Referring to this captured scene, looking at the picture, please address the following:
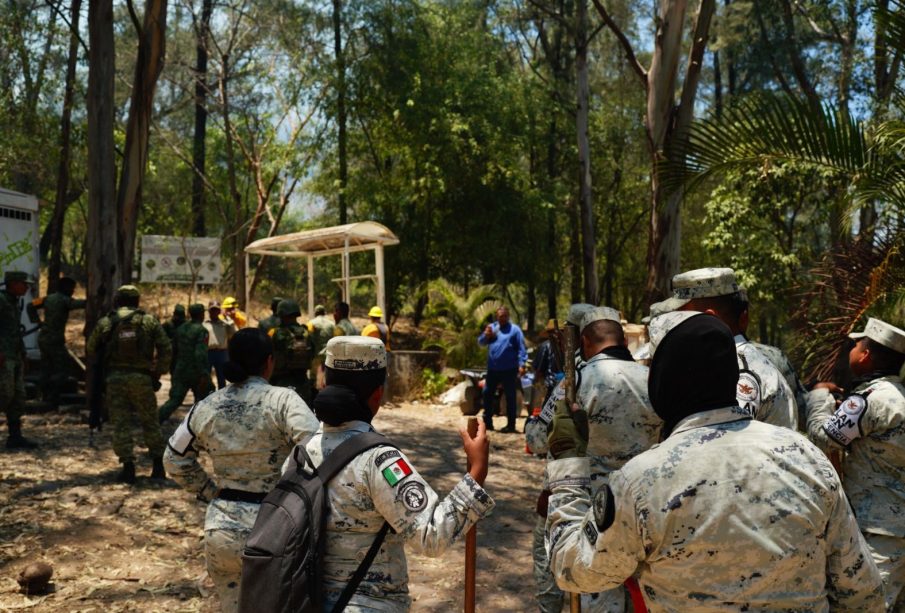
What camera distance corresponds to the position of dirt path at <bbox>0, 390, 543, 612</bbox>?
5.95 meters

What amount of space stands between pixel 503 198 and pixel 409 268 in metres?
3.33

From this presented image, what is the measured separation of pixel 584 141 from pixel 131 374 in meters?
17.5

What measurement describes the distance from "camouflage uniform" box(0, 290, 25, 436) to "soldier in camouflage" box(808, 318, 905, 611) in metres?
8.20

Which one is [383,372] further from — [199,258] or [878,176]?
[199,258]

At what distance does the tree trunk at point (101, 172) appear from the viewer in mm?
11203

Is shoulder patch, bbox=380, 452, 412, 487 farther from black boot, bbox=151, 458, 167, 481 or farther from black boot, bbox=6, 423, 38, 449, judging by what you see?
black boot, bbox=6, 423, 38, 449

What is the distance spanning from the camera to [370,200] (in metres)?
24.1

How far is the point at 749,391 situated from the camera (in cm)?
366

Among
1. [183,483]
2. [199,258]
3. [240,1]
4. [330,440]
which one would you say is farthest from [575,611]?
[240,1]

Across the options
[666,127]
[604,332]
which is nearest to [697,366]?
[604,332]

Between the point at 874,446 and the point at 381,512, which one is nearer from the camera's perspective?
the point at 381,512

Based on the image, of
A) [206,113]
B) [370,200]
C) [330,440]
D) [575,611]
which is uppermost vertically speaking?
[206,113]

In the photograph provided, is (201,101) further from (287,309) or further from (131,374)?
(131,374)

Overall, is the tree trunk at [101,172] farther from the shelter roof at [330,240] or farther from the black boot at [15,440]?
the shelter roof at [330,240]
